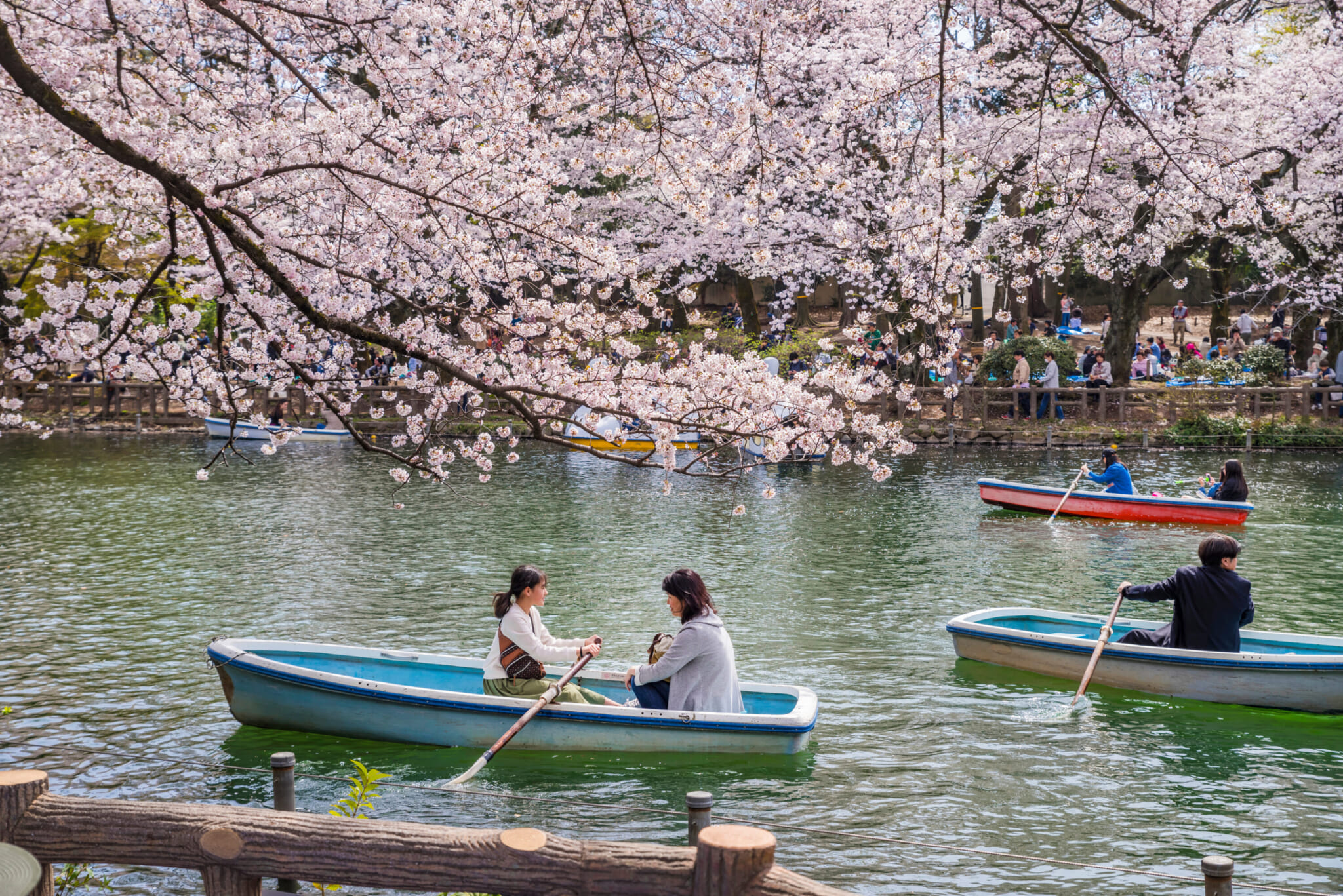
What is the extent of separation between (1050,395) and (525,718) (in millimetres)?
23406

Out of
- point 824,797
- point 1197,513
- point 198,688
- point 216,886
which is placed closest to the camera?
point 216,886

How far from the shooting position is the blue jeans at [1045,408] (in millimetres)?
28438

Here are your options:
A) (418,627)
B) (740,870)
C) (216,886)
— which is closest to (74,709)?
(418,627)

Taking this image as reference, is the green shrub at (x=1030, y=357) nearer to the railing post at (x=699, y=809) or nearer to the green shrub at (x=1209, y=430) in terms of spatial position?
the green shrub at (x=1209, y=430)

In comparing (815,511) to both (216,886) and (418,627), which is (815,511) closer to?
(418,627)

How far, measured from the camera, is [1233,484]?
17.1 m

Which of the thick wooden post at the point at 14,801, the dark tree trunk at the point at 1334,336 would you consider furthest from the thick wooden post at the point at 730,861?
the dark tree trunk at the point at 1334,336

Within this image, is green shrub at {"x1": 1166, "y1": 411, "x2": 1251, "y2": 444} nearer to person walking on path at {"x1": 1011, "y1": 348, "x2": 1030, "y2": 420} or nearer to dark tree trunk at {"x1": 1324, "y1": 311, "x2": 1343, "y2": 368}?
person walking on path at {"x1": 1011, "y1": 348, "x2": 1030, "y2": 420}

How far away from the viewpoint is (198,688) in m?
9.87

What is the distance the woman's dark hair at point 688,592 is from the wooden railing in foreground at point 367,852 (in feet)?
13.9

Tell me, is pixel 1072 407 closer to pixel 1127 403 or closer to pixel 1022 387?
pixel 1127 403

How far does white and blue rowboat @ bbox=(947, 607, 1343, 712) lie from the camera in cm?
880

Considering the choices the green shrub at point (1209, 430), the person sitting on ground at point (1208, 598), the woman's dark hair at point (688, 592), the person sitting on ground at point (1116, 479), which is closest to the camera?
the woman's dark hair at point (688, 592)

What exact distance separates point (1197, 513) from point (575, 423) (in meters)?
13.8
